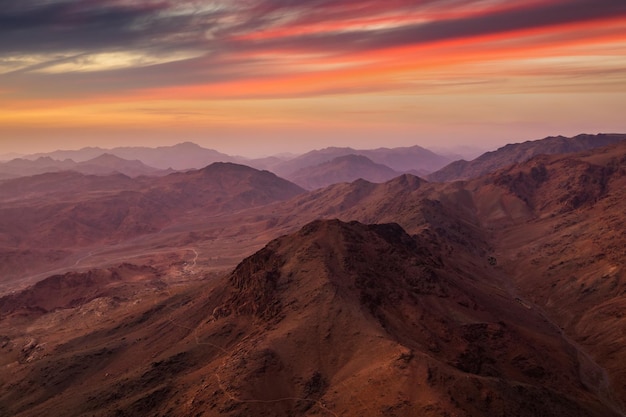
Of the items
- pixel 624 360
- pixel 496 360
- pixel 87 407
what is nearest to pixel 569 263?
pixel 624 360

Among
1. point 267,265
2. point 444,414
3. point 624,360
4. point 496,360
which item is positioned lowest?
point 624,360

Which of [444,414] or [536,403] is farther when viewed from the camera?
[536,403]

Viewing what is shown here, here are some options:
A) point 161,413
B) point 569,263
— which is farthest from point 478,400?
point 569,263

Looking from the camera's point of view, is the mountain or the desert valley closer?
the mountain

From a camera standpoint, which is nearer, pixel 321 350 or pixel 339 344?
pixel 321 350

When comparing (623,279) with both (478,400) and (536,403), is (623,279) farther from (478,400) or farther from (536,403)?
(478,400)

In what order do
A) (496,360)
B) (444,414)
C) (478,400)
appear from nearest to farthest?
(444,414), (478,400), (496,360)

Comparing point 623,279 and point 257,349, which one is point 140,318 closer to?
point 257,349

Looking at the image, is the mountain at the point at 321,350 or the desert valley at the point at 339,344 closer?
the mountain at the point at 321,350

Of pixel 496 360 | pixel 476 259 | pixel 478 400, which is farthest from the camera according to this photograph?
pixel 476 259

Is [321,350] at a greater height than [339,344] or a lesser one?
lesser

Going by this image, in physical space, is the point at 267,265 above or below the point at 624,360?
above
